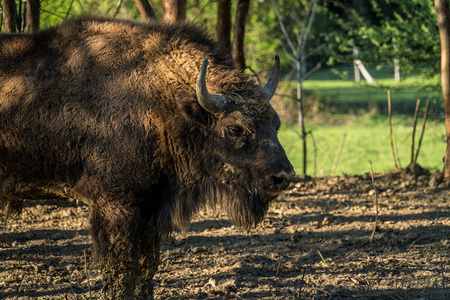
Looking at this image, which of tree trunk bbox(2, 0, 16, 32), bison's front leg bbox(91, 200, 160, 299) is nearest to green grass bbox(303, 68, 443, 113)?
tree trunk bbox(2, 0, 16, 32)

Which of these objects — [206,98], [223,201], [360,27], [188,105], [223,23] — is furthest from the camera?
[360,27]

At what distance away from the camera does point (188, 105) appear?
446 cm

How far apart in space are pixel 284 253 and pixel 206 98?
2.51 meters

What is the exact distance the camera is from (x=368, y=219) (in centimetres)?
712

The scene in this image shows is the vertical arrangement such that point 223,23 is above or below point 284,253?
above

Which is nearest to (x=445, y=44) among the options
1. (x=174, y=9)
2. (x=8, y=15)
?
(x=174, y=9)

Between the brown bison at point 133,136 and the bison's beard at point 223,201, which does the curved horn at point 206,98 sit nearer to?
the brown bison at point 133,136

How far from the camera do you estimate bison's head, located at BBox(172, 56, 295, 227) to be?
14.2ft

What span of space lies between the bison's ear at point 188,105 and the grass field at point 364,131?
23.5ft

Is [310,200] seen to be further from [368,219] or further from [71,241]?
[71,241]

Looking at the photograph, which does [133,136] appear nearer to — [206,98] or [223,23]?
[206,98]

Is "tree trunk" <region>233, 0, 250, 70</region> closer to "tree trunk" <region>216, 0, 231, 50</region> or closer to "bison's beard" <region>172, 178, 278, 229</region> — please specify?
"tree trunk" <region>216, 0, 231, 50</region>

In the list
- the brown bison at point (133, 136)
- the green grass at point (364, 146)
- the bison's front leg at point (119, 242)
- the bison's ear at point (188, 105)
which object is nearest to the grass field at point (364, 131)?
the green grass at point (364, 146)

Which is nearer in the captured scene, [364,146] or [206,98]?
[206,98]
